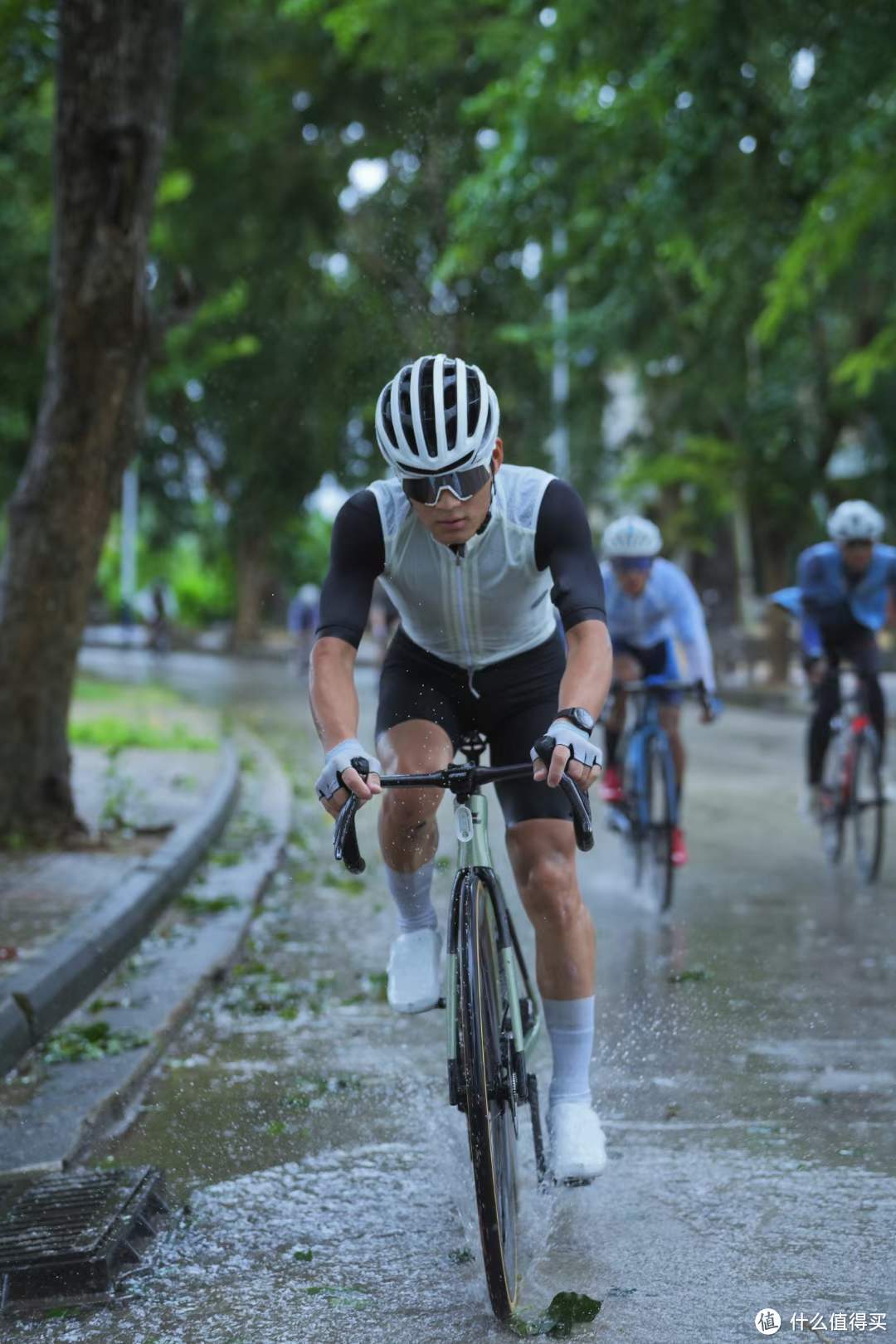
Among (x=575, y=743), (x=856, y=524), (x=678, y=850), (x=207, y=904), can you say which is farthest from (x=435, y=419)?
(x=856, y=524)

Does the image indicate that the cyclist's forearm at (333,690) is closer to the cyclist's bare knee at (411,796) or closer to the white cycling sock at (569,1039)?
the cyclist's bare knee at (411,796)

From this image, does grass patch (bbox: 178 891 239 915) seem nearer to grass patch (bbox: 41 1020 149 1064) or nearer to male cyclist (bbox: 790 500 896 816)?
grass patch (bbox: 41 1020 149 1064)

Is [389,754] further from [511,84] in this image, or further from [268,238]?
[268,238]

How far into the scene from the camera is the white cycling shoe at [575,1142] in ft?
13.6

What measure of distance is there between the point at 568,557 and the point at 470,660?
46cm

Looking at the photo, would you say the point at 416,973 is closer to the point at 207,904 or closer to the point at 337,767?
the point at 337,767

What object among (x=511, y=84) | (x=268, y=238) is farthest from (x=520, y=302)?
(x=511, y=84)

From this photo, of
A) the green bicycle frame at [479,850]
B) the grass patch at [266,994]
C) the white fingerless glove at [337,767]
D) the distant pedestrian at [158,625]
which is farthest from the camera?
the distant pedestrian at [158,625]

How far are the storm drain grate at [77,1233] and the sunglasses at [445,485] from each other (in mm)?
1803

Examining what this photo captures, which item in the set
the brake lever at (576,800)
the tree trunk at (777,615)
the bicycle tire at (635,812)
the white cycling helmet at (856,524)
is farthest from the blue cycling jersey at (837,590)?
the tree trunk at (777,615)

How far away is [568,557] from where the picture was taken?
4211 mm

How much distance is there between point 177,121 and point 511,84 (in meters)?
5.01

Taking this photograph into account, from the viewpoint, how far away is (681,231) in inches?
599

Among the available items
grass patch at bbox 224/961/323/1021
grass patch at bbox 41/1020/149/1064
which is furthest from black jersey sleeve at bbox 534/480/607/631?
grass patch at bbox 224/961/323/1021
